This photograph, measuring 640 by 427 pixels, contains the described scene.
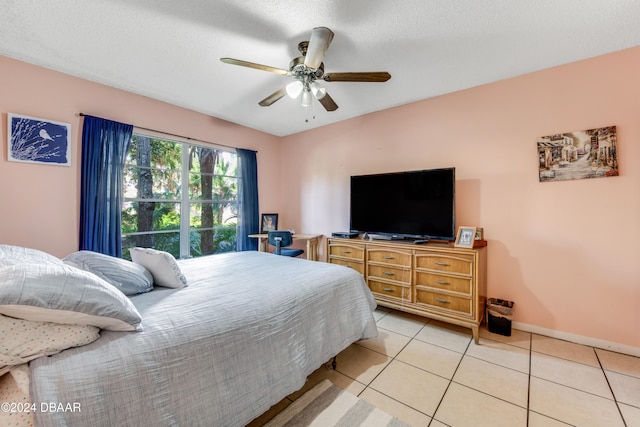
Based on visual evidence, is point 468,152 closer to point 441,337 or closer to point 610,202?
point 610,202

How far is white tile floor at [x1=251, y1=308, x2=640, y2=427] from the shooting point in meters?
1.51

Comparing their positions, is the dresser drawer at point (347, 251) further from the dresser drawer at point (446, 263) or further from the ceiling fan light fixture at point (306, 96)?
the ceiling fan light fixture at point (306, 96)

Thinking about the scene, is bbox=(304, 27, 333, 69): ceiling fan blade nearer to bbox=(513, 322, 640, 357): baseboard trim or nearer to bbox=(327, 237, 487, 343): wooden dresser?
bbox=(327, 237, 487, 343): wooden dresser

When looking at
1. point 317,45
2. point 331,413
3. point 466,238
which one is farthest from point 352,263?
point 317,45

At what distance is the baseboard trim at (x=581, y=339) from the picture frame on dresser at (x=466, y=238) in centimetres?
100

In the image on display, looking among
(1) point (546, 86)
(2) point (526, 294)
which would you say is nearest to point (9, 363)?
(2) point (526, 294)

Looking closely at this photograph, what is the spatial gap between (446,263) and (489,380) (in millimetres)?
961

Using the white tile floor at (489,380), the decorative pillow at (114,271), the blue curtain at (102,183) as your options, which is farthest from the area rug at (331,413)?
the blue curtain at (102,183)

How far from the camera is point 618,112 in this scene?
2.13 m

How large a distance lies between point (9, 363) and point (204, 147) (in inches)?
129

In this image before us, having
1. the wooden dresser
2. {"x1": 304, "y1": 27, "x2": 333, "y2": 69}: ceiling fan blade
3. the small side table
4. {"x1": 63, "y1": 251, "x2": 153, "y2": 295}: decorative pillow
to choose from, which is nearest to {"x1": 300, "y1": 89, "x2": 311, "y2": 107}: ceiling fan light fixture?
{"x1": 304, "y1": 27, "x2": 333, "y2": 69}: ceiling fan blade

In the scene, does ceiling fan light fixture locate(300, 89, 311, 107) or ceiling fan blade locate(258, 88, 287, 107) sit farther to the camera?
ceiling fan blade locate(258, 88, 287, 107)

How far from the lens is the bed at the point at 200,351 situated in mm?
844

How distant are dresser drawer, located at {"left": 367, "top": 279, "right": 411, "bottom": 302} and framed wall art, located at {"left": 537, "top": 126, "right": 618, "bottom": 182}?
1.70m
